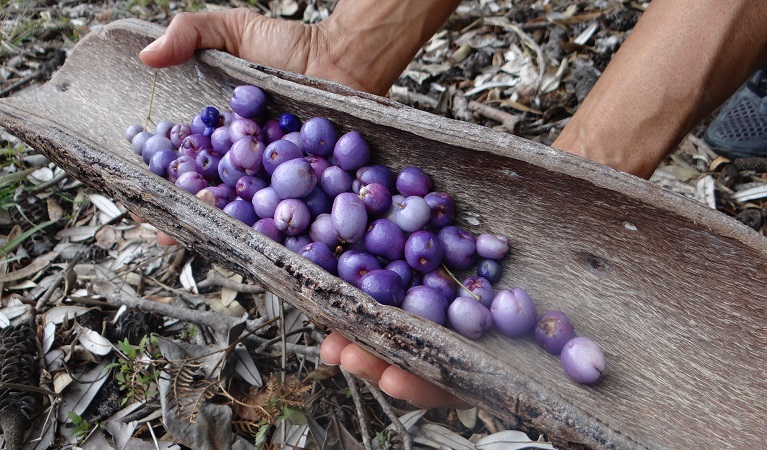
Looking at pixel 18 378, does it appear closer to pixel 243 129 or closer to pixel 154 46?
pixel 243 129

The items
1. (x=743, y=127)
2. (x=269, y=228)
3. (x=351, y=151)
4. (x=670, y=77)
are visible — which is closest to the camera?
(x=269, y=228)

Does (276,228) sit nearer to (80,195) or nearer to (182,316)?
(182,316)

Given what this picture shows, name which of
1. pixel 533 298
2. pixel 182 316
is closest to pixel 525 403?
pixel 533 298

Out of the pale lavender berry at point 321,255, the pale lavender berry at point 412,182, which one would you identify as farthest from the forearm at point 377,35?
the pale lavender berry at point 321,255

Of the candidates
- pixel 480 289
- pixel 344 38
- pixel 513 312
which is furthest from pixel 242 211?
Answer: pixel 344 38

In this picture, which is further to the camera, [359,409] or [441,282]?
[359,409]
